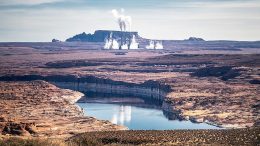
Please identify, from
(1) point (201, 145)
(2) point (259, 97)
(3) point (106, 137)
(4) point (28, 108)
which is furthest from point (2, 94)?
(1) point (201, 145)

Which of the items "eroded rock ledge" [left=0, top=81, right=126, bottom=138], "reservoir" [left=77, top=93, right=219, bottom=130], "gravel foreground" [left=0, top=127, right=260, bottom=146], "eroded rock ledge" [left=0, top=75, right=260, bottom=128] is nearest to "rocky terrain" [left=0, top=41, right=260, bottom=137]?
"eroded rock ledge" [left=0, top=75, right=260, bottom=128]

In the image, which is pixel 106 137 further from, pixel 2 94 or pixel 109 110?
pixel 2 94

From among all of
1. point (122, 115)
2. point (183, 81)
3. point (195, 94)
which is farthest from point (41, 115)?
point (183, 81)

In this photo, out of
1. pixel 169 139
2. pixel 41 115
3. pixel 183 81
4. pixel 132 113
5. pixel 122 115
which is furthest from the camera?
pixel 183 81

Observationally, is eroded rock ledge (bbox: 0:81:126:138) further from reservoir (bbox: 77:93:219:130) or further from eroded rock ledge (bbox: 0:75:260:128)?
eroded rock ledge (bbox: 0:75:260:128)

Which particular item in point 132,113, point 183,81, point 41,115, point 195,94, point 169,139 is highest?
point 169,139

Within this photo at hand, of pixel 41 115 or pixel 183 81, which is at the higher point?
pixel 183 81

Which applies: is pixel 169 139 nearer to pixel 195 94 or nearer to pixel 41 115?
pixel 41 115
